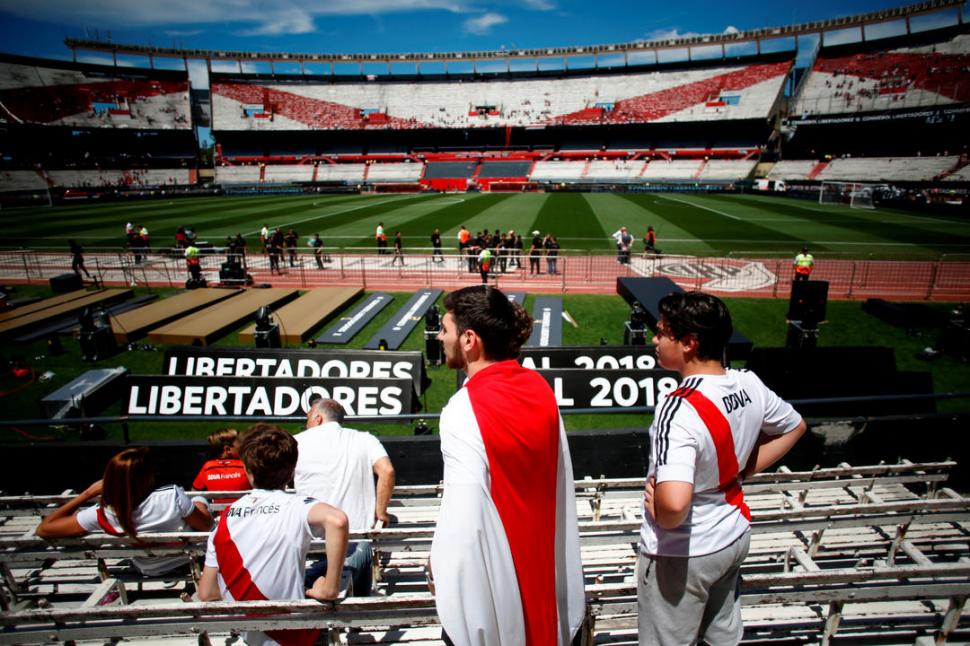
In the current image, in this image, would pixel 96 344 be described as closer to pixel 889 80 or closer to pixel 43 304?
pixel 43 304

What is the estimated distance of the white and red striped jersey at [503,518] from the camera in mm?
1515

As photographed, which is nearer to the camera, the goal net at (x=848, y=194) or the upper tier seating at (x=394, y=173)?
the goal net at (x=848, y=194)

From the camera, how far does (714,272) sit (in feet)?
61.3

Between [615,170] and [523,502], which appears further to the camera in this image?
[615,170]

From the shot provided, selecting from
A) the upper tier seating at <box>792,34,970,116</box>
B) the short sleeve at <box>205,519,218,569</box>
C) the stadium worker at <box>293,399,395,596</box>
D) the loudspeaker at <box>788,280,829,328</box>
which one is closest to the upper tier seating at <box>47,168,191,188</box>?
the loudspeaker at <box>788,280,829,328</box>

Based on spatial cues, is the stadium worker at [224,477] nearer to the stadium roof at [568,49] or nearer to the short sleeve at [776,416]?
the short sleeve at [776,416]

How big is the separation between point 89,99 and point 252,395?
81652 millimetres

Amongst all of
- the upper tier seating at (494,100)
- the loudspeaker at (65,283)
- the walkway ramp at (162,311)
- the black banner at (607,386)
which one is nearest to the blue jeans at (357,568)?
the black banner at (607,386)

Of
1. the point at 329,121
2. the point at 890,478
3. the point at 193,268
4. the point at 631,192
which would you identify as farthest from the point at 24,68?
the point at 890,478

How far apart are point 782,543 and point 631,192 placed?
54.4 meters

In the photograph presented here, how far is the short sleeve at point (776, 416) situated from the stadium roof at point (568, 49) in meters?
84.9

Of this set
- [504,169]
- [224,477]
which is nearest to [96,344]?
[224,477]

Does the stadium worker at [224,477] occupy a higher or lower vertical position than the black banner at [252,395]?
higher

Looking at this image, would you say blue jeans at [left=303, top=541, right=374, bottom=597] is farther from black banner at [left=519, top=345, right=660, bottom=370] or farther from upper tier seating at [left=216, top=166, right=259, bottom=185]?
upper tier seating at [left=216, top=166, right=259, bottom=185]
